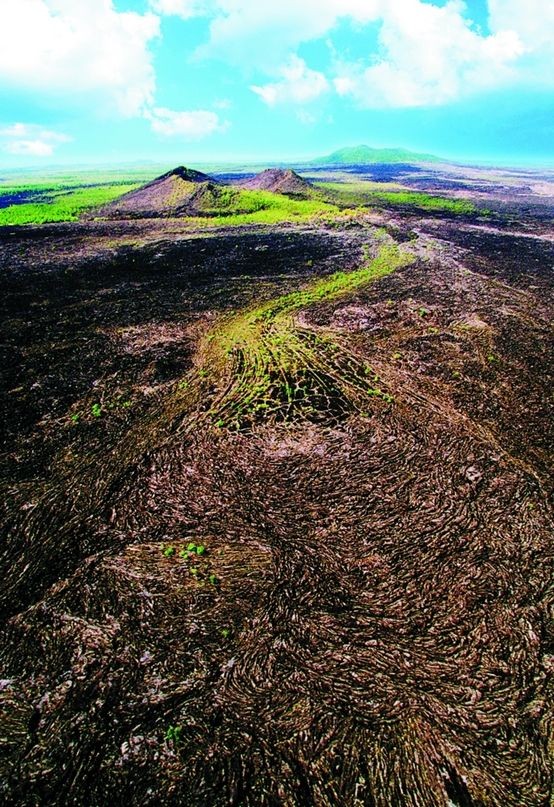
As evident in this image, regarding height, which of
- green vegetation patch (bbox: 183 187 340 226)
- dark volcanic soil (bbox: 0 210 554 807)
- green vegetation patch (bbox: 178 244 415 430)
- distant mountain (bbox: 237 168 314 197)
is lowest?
dark volcanic soil (bbox: 0 210 554 807)

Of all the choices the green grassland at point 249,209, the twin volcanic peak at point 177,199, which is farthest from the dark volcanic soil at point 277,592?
the twin volcanic peak at point 177,199

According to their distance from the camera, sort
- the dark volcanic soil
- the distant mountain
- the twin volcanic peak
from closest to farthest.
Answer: the dark volcanic soil
the twin volcanic peak
the distant mountain

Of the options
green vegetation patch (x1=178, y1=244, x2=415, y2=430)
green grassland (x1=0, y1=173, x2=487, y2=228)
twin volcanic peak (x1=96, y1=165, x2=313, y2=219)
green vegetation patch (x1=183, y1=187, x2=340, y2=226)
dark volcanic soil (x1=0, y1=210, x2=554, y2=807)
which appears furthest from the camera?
twin volcanic peak (x1=96, y1=165, x2=313, y2=219)

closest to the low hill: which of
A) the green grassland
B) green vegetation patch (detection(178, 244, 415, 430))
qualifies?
the green grassland

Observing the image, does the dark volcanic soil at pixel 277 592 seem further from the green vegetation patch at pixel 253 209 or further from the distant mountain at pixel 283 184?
the distant mountain at pixel 283 184

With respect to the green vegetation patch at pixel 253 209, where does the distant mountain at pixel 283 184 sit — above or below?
above

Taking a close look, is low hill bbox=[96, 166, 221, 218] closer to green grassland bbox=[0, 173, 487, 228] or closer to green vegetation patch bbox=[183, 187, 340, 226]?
green grassland bbox=[0, 173, 487, 228]
